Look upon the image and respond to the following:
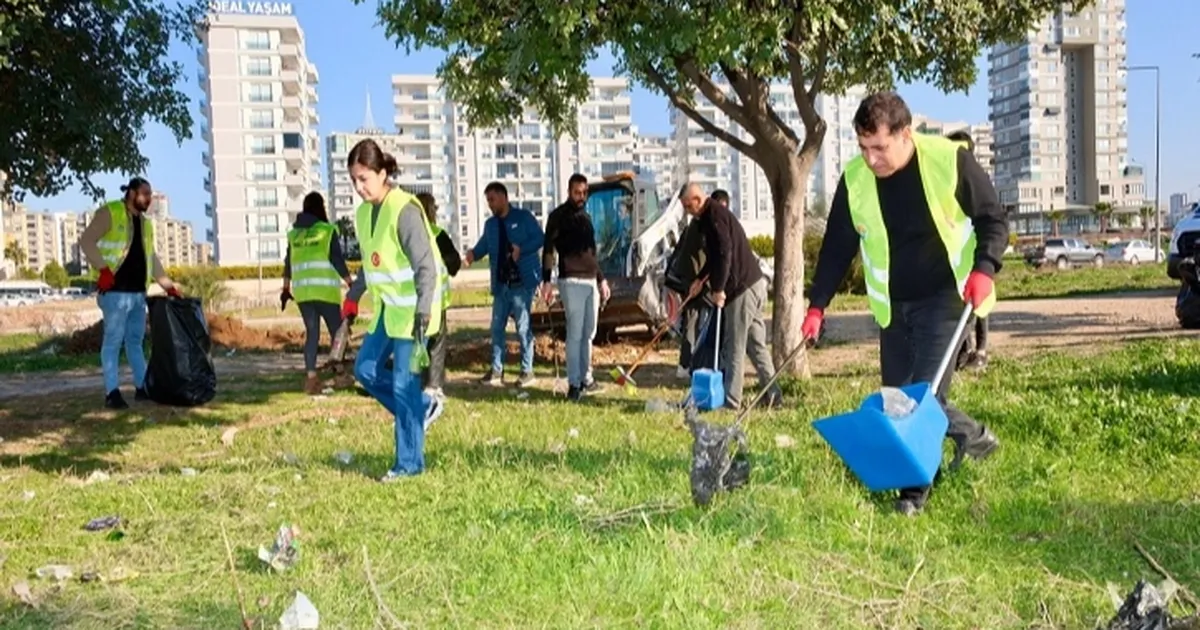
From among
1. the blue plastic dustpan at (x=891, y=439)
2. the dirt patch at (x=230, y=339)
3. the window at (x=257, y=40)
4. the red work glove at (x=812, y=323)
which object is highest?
the window at (x=257, y=40)

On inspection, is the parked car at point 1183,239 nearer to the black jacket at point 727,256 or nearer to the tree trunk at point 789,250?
the tree trunk at point 789,250

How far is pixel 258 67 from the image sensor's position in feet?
269

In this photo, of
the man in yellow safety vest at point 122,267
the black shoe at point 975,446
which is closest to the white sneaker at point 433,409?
the black shoe at point 975,446

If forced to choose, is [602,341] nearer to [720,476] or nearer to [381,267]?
[381,267]

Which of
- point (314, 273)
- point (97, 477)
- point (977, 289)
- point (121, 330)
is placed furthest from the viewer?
point (314, 273)

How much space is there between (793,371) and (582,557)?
18.3 ft

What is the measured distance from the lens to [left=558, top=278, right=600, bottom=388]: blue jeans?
8.95m

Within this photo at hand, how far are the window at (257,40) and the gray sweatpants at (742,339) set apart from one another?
8119 centimetres

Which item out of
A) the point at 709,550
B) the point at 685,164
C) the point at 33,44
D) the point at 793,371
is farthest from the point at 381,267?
the point at 685,164

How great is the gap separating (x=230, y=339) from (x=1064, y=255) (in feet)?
127

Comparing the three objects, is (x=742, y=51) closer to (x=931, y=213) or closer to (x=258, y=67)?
(x=931, y=213)

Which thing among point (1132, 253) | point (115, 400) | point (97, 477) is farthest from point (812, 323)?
point (1132, 253)

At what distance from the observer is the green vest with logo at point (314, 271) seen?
9328mm

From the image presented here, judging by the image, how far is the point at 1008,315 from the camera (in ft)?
52.3
